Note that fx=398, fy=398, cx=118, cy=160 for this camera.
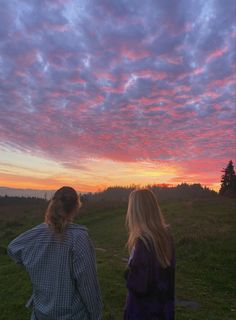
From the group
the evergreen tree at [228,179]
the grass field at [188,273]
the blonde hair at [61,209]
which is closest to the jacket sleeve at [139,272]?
the blonde hair at [61,209]

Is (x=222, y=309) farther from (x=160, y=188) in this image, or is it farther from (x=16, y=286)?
(x=160, y=188)

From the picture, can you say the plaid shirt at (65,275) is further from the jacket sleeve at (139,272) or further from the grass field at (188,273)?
the grass field at (188,273)

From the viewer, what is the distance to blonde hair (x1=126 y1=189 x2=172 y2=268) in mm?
4559

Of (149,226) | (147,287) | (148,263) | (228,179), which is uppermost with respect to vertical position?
(228,179)

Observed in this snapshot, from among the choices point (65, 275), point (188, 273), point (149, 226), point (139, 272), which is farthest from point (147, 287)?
point (188, 273)

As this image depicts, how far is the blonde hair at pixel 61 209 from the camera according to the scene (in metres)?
4.29

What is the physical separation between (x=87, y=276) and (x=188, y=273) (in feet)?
37.5

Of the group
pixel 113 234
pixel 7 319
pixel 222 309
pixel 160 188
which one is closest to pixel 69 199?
pixel 7 319

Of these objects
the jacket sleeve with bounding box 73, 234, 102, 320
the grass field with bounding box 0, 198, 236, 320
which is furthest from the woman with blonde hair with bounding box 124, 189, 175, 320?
the grass field with bounding box 0, 198, 236, 320

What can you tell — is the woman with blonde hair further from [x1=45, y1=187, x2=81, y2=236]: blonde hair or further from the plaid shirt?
[x1=45, y1=187, x2=81, y2=236]: blonde hair

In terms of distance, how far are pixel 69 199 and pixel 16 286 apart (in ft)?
31.5

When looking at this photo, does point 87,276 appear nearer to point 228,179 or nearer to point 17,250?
point 17,250

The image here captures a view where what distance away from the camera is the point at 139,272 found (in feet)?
14.6

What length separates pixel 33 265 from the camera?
4.41m
